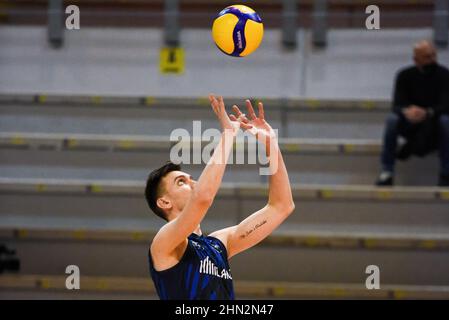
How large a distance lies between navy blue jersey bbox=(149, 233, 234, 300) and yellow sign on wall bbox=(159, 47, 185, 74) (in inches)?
113

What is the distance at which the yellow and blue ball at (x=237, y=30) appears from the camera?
3.27 metres

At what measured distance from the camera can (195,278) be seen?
261 centimetres

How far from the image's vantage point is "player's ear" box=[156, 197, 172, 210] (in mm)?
2737

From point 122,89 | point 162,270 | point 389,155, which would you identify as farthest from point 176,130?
point 162,270

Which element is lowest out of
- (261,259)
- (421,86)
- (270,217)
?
(261,259)

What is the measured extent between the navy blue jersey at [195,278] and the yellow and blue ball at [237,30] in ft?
3.17

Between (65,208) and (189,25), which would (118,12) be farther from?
(65,208)

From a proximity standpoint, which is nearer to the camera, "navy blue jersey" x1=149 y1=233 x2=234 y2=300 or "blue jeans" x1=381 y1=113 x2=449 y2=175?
"navy blue jersey" x1=149 y1=233 x2=234 y2=300

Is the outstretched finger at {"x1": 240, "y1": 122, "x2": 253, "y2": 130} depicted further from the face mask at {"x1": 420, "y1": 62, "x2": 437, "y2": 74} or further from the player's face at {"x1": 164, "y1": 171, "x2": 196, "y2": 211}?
the face mask at {"x1": 420, "y1": 62, "x2": 437, "y2": 74}

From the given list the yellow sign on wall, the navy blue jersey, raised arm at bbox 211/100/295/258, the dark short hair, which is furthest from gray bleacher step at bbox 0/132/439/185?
the navy blue jersey

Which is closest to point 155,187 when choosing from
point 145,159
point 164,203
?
point 164,203

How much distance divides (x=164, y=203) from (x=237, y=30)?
0.91m

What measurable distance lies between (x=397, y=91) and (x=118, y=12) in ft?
6.88

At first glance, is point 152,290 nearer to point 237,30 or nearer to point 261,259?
point 261,259
